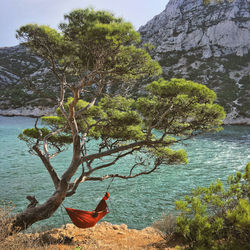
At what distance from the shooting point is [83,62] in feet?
20.8

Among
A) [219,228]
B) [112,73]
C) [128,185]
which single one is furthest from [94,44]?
[128,185]

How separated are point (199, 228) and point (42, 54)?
5.99 meters

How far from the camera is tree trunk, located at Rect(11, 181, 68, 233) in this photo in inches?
228

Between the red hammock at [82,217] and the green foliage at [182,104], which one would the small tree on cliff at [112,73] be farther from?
the red hammock at [82,217]

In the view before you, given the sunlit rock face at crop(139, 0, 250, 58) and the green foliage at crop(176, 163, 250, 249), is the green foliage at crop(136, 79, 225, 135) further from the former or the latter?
the sunlit rock face at crop(139, 0, 250, 58)

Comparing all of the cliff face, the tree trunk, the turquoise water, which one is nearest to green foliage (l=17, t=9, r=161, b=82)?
the turquoise water

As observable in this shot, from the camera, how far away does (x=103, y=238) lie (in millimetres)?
6434

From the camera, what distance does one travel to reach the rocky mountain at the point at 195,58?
5106cm

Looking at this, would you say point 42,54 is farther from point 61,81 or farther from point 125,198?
point 125,198

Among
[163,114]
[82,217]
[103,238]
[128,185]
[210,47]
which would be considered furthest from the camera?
[210,47]

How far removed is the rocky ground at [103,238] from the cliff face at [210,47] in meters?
42.4

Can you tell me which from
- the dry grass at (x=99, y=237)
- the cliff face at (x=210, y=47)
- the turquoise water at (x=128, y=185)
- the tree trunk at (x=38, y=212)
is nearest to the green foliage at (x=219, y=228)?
the dry grass at (x=99, y=237)

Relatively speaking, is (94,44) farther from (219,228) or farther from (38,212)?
(38,212)

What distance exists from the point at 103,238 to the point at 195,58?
65.0 m
